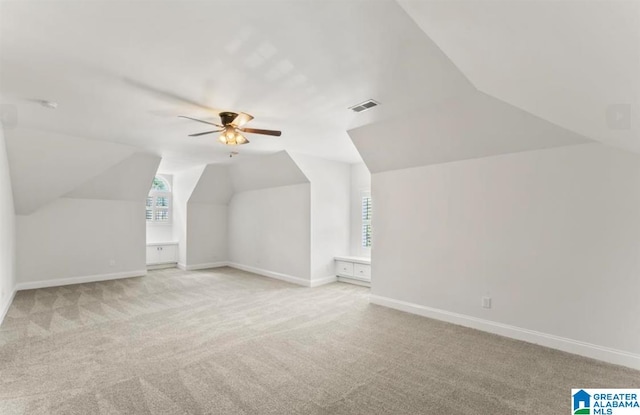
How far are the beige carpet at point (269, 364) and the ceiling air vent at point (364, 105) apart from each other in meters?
2.75

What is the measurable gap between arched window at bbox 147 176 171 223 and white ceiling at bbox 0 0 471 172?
15.4 feet

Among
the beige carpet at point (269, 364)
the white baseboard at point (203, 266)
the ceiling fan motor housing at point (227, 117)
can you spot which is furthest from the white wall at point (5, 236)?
the white baseboard at point (203, 266)

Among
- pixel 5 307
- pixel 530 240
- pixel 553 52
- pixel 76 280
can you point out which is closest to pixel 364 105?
pixel 553 52

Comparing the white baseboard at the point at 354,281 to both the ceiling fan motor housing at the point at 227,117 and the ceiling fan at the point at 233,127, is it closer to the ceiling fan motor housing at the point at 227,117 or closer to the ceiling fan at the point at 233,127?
the ceiling fan at the point at 233,127

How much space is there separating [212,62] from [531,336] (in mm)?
4431

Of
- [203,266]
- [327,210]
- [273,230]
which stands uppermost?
[327,210]

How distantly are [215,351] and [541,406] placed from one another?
2.99 m

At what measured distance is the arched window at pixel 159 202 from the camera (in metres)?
8.80

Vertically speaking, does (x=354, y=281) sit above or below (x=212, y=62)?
below

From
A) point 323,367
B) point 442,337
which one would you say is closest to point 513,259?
point 442,337

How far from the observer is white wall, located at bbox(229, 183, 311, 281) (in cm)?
659

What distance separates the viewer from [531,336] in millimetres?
3496

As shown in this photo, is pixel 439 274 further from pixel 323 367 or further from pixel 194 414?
pixel 194 414

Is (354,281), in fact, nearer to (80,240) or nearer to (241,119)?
(241,119)
